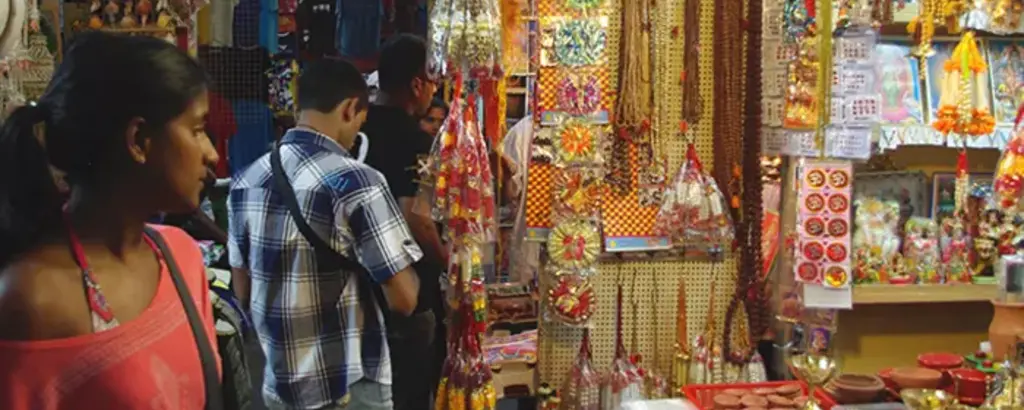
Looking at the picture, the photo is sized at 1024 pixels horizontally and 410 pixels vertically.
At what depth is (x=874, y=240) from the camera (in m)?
3.26

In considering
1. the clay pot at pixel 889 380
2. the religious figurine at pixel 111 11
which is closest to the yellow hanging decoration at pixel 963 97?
the clay pot at pixel 889 380

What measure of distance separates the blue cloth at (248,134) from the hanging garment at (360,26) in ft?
1.43

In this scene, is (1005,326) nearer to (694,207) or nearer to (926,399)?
(926,399)

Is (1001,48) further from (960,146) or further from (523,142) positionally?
(523,142)

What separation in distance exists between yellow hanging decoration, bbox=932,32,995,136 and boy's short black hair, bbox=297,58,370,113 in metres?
1.97

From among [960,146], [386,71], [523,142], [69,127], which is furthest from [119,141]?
[960,146]

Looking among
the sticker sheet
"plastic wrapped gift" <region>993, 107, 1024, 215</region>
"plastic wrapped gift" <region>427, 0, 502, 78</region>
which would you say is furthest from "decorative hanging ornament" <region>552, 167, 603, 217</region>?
"plastic wrapped gift" <region>993, 107, 1024, 215</region>

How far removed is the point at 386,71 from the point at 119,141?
1913mm

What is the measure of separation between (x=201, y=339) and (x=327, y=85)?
3.99 ft

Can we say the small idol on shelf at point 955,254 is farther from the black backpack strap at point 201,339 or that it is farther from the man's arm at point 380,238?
the black backpack strap at point 201,339

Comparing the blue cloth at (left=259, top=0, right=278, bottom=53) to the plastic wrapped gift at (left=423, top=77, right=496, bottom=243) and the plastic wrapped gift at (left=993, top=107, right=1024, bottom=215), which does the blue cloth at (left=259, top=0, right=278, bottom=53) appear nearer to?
the plastic wrapped gift at (left=423, top=77, right=496, bottom=243)

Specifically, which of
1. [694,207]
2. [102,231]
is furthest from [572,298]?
[102,231]

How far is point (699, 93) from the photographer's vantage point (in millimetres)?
3199

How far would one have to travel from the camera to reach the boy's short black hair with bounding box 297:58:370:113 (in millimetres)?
2328
